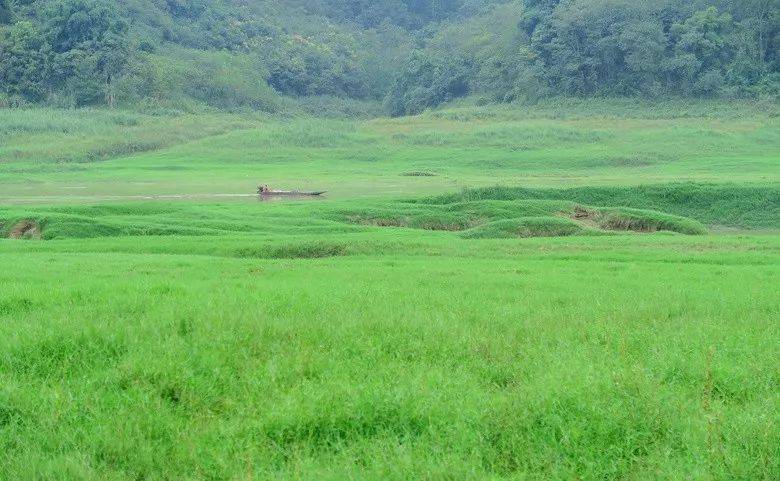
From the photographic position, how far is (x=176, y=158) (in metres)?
74.1

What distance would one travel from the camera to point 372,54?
500ft

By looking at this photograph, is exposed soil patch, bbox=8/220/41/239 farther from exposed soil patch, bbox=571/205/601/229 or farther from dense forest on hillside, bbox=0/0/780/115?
dense forest on hillside, bbox=0/0/780/115

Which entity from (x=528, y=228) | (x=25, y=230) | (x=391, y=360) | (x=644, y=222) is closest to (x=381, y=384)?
(x=391, y=360)

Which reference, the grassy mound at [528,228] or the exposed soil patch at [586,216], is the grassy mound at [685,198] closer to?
the exposed soil patch at [586,216]

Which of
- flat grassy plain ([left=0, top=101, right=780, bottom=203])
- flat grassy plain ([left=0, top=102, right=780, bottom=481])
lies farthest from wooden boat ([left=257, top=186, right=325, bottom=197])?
flat grassy plain ([left=0, top=102, right=780, bottom=481])

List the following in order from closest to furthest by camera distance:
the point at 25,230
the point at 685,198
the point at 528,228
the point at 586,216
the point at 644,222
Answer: the point at 25,230 → the point at 528,228 → the point at 644,222 → the point at 586,216 → the point at 685,198

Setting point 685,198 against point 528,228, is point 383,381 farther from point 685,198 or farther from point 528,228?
point 685,198

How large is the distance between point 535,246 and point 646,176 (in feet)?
107

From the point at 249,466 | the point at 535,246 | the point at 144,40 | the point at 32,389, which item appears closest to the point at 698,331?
the point at 249,466

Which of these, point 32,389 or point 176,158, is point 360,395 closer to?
point 32,389

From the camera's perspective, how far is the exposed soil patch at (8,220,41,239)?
30453mm

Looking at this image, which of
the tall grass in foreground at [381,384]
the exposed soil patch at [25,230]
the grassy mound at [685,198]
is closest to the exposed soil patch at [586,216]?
the grassy mound at [685,198]

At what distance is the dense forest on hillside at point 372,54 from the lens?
302 ft

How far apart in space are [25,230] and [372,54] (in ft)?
414
